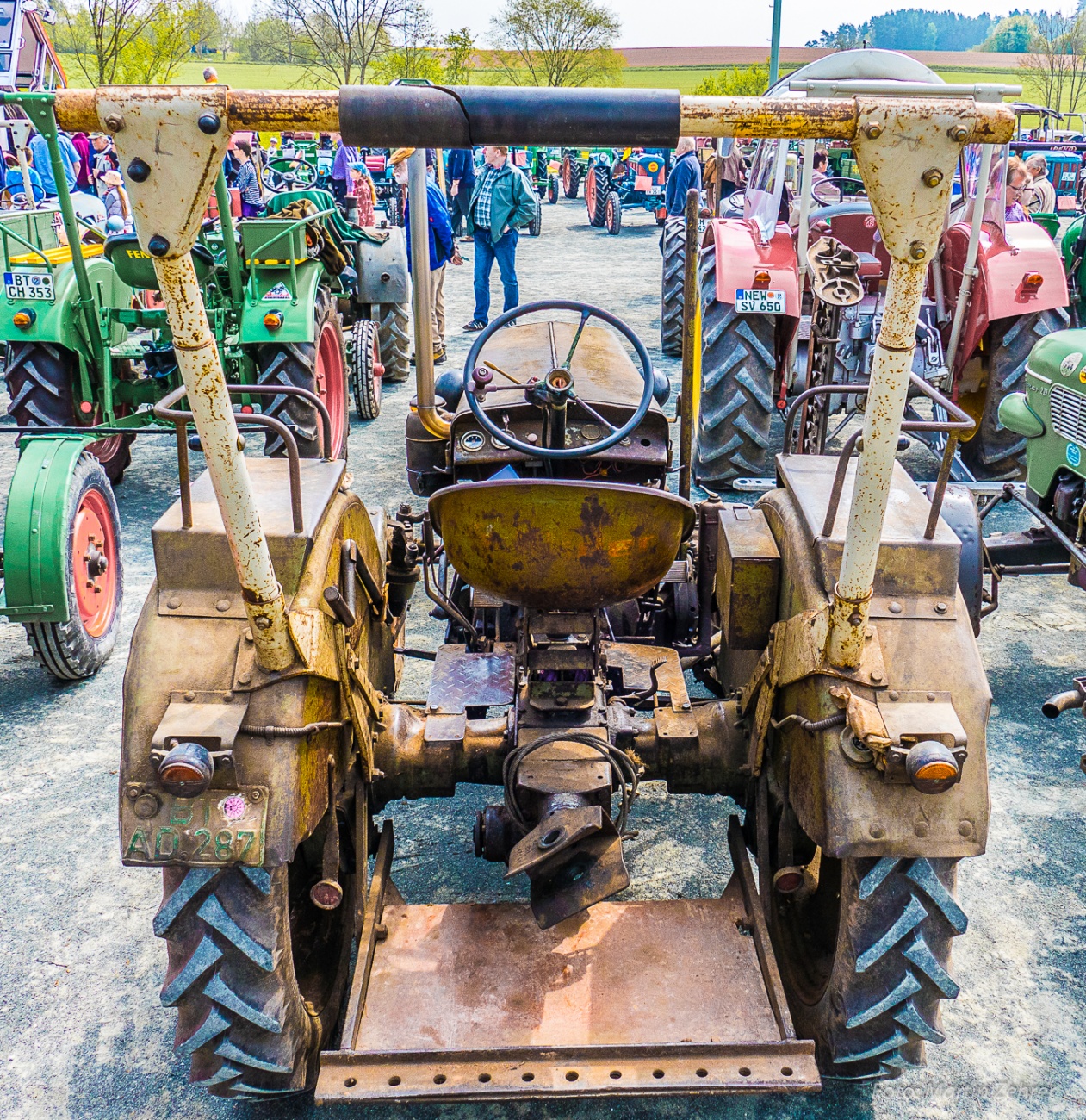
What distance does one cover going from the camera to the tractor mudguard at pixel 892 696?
2.08m

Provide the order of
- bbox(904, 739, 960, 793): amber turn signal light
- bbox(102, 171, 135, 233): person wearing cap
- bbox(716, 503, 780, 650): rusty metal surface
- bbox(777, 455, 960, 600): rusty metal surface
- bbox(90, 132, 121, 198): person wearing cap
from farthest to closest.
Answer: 1. bbox(90, 132, 121, 198): person wearing cap
2. bbox(102, 171, 135, 233): person wearing cap
3. bbox(716, 503, 780, 650): rusty metal surface
4. bbox(777, 455, 960, 600): rusty metal surface
5. bbox(904, 739, 960, 793): amber turn signal light

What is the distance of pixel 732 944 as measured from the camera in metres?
2.44

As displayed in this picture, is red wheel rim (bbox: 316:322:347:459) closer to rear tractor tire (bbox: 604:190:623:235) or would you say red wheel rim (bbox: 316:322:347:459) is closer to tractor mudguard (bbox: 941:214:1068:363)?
tractor mudguard (bbox: 941:214:1068:363)

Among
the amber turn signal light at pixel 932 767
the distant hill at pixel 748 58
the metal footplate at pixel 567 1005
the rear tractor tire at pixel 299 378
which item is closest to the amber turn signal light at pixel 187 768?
A: the metal footplate at pixel 567 1005

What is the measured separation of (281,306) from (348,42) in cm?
2958

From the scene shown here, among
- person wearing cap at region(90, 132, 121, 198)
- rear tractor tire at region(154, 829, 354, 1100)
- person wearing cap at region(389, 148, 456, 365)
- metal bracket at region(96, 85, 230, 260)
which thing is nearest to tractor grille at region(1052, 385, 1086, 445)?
rear tractor tire at region(154, 829, 354, 1100)

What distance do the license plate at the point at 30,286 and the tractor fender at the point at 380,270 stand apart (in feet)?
8.78

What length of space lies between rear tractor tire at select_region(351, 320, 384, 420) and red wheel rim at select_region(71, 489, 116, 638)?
3211mm

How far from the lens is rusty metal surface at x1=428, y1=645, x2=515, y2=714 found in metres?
2.97

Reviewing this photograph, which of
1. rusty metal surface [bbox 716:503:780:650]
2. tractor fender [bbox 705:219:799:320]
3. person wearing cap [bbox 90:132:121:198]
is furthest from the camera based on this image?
person wearing cap [bbox 90:132:121:198]

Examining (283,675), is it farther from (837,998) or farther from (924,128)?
(924,128)

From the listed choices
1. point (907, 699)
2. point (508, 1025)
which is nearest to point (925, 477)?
point (907, 699)

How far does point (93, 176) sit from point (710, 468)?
41.2 ft

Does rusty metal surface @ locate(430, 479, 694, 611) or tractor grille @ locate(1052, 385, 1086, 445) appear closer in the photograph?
rusty metal surface @ locate(430, 479, 694, 611)
